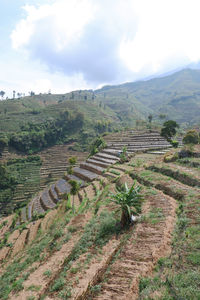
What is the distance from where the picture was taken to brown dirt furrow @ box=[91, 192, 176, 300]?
5.07 metres

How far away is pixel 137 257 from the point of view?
6219 millimetres

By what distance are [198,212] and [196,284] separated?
13.8 ft

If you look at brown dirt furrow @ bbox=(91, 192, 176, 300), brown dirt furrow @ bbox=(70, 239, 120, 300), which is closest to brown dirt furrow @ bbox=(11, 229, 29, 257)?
brown dirt furrow @ bbox=(70, 239, 120, 300)

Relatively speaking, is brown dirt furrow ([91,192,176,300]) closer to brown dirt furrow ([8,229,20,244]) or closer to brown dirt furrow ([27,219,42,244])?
brown dirt furrow ([27,219,42,244])

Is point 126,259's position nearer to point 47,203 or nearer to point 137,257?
point 137,257

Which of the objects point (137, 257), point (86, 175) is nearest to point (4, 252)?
point (86, 175)

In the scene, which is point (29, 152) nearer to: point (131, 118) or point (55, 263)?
point (55, 263)

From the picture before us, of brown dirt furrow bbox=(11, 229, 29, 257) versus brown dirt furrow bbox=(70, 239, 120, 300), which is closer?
brown dirt furrow bbox=(70, 239, 120, 300)

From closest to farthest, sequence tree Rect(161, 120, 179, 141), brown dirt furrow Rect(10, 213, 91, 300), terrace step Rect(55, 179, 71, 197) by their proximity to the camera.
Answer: brown dirt furrow Rect(10, 213, 91, 300)
terrace step Rect(55, 179, 71, 197)
tree Rect(161, 120, 179, 141)

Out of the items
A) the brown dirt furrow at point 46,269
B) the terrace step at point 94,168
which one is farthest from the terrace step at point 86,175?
the brown dirt furrow at point 46,269

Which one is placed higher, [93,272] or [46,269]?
[93,272]

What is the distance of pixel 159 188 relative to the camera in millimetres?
12500

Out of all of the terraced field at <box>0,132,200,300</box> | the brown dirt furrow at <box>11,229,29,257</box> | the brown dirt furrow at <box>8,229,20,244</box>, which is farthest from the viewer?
the brown dirt furrow at <box>8,229,20,244</box>

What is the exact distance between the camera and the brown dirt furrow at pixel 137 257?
5.07 meters
